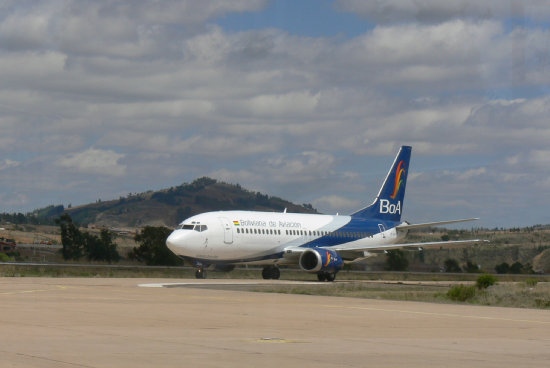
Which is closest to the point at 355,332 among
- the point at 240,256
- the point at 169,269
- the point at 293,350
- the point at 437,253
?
the point at 293,350

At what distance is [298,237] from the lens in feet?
A: 172

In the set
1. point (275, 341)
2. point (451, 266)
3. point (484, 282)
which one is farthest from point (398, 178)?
point (275, 341)

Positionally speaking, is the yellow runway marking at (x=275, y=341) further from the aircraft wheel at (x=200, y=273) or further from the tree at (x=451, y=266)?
the tree at (x=451, y=266)

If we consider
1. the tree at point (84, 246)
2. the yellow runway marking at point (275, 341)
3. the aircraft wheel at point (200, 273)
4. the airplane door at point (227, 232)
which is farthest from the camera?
the tree at point (84, 246)

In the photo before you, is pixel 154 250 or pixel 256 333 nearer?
pixel 256 333

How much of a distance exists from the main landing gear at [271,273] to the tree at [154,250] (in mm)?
28501

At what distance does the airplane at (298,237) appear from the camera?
47.2m

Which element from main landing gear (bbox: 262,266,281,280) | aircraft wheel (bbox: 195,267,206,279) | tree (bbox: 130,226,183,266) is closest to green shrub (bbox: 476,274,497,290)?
aircraft wheel (bbox: 195,267,206,279)

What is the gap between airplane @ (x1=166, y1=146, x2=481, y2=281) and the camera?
4722 centimetres

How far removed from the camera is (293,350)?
14734 millimetres

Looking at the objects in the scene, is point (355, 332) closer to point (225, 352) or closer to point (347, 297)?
point (225, 352)

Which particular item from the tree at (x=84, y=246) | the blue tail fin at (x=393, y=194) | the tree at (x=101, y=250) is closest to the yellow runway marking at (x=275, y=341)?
the blue tail fin at (x=393, y=194)

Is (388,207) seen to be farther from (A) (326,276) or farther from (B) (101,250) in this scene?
(B) (101,250)

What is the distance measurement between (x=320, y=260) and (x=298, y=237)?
3.19 meters
